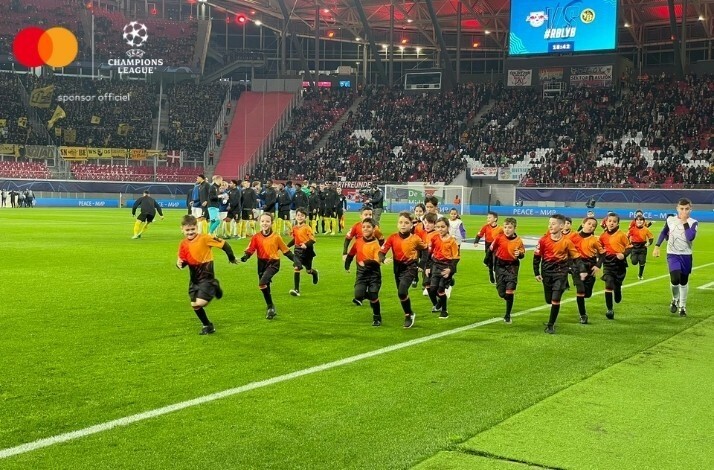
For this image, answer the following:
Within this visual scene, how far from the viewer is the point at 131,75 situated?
74938mm

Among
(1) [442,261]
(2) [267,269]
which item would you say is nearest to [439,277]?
(1) [442,261]

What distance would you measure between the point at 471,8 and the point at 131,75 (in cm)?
3438

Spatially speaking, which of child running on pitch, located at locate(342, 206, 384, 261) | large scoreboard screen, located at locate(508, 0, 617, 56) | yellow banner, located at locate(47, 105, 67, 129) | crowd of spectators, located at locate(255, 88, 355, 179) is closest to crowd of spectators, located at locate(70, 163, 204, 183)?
crowd of spectators, located at locate(255, 88, 355, 179)

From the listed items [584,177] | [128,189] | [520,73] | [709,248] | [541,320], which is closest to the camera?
[541,320]

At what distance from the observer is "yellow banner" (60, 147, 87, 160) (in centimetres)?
6328

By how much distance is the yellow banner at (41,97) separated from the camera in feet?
227

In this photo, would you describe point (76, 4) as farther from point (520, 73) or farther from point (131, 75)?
point (520, 73)

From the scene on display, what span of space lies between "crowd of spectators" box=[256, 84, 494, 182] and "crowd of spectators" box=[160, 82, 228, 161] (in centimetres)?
879

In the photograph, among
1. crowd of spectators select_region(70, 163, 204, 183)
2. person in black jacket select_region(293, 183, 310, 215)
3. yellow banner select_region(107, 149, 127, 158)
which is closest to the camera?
person in black jacket select_region(293, 183, 310, 215)

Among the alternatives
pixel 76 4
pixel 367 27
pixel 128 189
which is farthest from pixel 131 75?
pixel 367 27

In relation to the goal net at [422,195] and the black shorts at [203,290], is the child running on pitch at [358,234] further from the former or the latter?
the goal net at [422,195]

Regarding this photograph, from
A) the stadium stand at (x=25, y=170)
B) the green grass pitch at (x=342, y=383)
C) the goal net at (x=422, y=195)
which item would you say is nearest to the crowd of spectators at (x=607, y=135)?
the goal net at (x=422, y=195)

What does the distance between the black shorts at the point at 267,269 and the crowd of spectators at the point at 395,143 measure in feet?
154

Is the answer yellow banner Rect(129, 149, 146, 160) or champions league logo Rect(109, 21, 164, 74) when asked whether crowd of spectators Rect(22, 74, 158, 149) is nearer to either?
champions league logo Rect(109, 21, 164, 74)
